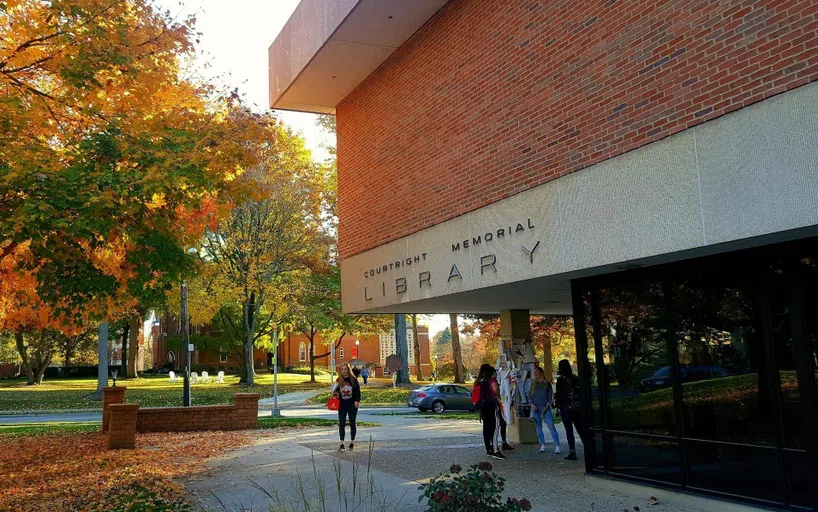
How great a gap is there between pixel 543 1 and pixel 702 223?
4264 mm

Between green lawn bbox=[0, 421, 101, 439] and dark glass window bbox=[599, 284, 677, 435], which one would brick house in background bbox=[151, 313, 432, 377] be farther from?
dark glass window bbox=[599, 284, 677, 435]

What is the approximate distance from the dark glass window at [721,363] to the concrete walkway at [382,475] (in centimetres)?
110

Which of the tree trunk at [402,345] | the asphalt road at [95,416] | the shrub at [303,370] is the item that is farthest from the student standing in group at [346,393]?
the shrub at [303,370]

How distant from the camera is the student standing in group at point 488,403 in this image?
11812 millimetres

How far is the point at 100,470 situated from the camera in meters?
10.9

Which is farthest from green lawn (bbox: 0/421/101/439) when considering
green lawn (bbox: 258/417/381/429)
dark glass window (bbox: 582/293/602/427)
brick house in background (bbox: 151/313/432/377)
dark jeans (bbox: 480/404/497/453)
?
brick house in background (bbox: 151/313/432/377)

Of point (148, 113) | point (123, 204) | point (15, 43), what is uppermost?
point (15, 43)

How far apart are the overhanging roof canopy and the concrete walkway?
7807 mm

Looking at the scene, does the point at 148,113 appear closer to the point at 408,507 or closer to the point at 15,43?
the point at 15,43

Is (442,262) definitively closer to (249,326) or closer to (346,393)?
(346,393)

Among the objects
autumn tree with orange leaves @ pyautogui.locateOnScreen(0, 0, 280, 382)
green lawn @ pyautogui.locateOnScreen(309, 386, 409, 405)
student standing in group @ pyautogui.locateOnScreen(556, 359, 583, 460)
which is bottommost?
green lawn @ pyautogui.locateOnScreen(309, 386, 409, 405)

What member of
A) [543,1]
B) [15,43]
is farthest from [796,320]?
[15,43]

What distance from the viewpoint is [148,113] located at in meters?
11.9

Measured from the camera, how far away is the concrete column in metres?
13.8
